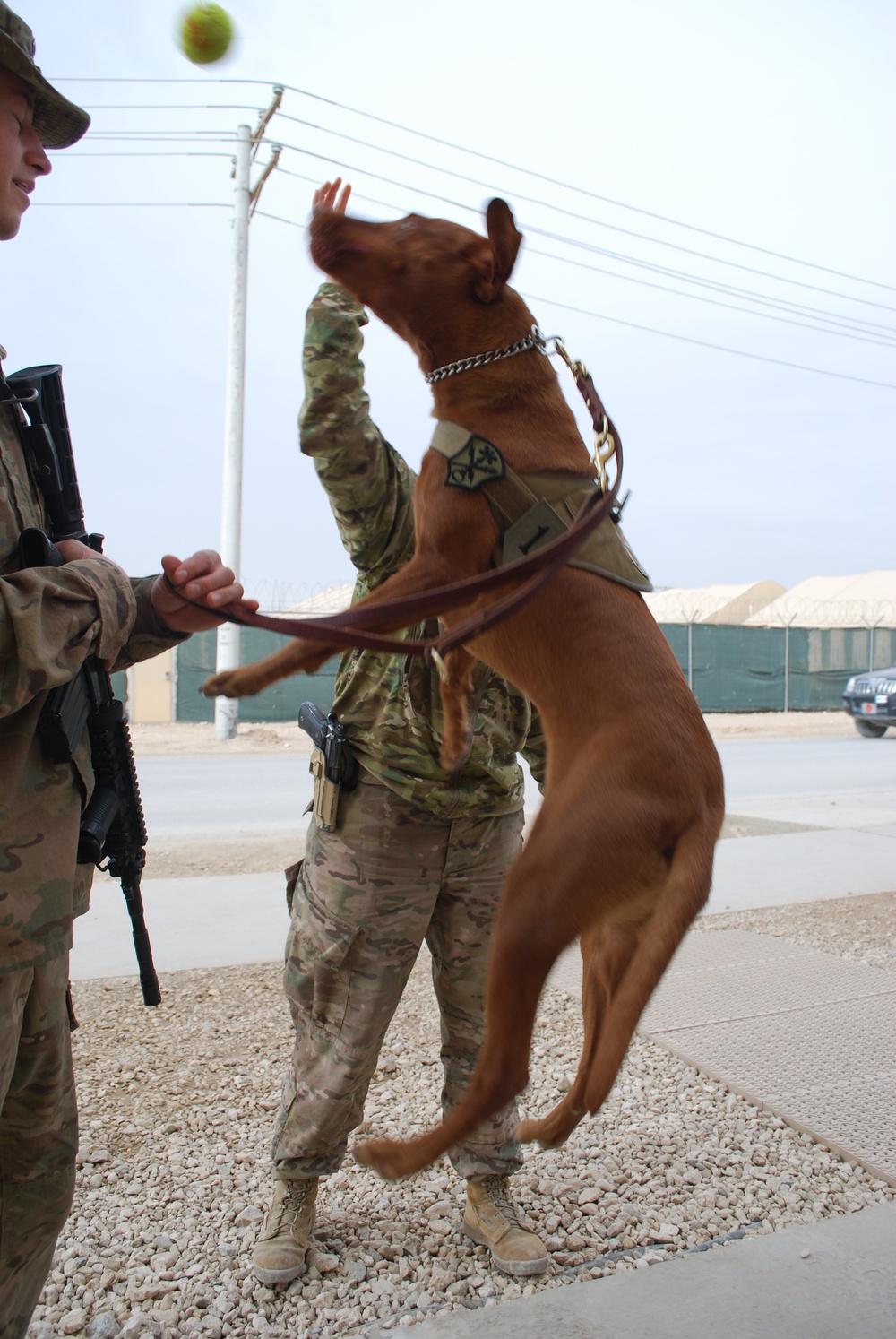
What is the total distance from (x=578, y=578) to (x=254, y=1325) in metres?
1.94

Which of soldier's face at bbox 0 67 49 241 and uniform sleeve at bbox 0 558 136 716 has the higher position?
soldier's face at bbox 0 67 49 241

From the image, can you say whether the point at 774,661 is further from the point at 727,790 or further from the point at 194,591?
the point at 194,591

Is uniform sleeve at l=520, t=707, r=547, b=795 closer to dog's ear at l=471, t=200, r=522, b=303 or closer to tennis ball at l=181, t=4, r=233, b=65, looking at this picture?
dog's ear at l=471, t=200, r=522, b=303

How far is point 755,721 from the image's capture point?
69.2ft

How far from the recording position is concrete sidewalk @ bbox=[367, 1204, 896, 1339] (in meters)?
2.24

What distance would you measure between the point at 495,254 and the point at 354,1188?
2580mm

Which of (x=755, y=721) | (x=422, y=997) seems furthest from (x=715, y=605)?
(x=422, y=997)

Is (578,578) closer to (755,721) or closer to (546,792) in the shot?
(546,792)

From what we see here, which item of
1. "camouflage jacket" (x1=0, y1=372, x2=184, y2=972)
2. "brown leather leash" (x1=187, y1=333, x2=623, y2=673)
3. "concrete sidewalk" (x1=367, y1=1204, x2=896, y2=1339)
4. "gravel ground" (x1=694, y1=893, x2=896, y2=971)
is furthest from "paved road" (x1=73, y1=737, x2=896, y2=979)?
"camouflage jacket" (x1=0, y1=372, x2=184, y2=972)

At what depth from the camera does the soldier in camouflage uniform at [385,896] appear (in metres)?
2.43

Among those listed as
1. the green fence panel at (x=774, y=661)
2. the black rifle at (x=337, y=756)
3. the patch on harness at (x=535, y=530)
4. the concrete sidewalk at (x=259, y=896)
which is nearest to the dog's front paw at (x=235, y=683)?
the patch on harness at (x=535, y=530)

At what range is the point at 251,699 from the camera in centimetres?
1805

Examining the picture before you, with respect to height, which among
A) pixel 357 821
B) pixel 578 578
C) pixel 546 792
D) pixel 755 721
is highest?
pixel 578 578

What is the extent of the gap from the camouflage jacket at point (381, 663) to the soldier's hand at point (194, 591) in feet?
1.89
